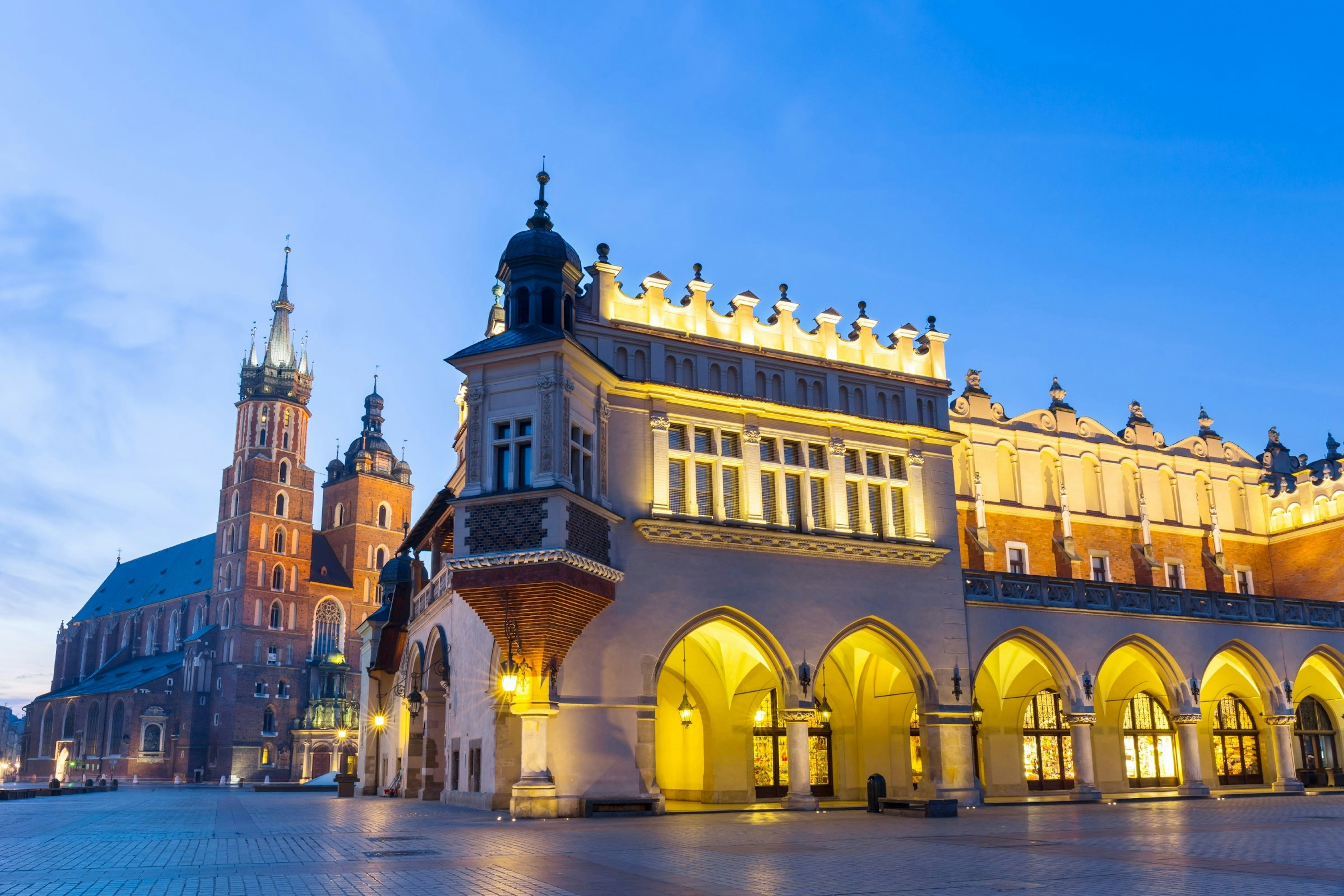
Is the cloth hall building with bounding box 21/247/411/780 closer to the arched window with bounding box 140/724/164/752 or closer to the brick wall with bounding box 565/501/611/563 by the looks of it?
the arched window with bounding box 140/724/164/752

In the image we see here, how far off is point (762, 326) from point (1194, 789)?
734 inches

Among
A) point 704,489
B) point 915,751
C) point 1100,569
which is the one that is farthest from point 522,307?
point 1100,569

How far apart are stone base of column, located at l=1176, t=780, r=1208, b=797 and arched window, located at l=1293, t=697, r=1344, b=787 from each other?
350 inches

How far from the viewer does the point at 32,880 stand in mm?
11641

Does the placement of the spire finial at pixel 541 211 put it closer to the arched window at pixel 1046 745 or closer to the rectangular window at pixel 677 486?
the rectangular window at pixel 677 486

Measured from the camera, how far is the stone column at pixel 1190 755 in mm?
31859

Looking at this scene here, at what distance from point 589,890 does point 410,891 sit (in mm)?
1744

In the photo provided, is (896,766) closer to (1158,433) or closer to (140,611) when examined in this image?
(1158,433)

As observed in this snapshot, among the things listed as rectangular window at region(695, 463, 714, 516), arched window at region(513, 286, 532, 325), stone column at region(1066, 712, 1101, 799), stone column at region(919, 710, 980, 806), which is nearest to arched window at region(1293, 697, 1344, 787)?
stone column at region(1066, 712, 1101, 799)

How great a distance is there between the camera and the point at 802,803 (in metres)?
26.7

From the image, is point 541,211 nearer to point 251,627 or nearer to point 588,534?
point 588,534

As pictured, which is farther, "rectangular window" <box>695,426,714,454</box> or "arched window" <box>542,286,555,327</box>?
"rectangular window" <box>695,426,714,454</box>

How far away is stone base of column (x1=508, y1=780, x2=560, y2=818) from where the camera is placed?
23.4 metres

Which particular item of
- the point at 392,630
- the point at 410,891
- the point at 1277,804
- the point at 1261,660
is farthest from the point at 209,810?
the point at 1261,660
